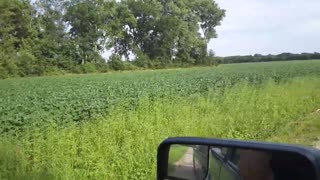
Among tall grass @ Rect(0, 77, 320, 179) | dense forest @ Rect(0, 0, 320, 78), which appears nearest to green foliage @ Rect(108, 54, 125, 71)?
dense forest @ Rect(0, 0, 320, 78)

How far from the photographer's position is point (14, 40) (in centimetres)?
5584

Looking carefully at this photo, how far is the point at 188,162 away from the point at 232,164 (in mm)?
361

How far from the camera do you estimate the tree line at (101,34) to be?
56.8 meters

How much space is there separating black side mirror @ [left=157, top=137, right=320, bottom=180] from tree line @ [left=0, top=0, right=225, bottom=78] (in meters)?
52.0

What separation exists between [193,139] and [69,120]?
11.6 metres

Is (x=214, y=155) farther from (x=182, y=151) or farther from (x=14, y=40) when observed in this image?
(x=14, y=40)

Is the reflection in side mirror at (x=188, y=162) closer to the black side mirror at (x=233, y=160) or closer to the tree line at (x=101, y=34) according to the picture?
the black side mirror at (x=233, y=160)

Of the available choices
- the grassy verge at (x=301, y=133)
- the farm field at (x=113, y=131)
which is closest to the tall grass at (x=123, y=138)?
the farm field at (x=113, y=131)

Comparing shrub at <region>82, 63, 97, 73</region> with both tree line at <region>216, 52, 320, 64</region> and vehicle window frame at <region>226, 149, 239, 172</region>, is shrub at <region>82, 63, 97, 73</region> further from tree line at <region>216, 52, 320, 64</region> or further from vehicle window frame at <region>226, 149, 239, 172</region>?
tree line at <region>216, 52, 320, 64</region>

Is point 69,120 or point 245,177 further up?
point 245,177

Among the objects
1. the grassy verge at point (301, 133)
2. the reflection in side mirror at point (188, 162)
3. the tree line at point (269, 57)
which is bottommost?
the tree line at point (269, 57)

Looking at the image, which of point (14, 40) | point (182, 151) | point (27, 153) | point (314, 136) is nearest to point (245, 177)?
point (182, 151)

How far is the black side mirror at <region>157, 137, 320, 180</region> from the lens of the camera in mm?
1360

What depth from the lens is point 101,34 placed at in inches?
2840
